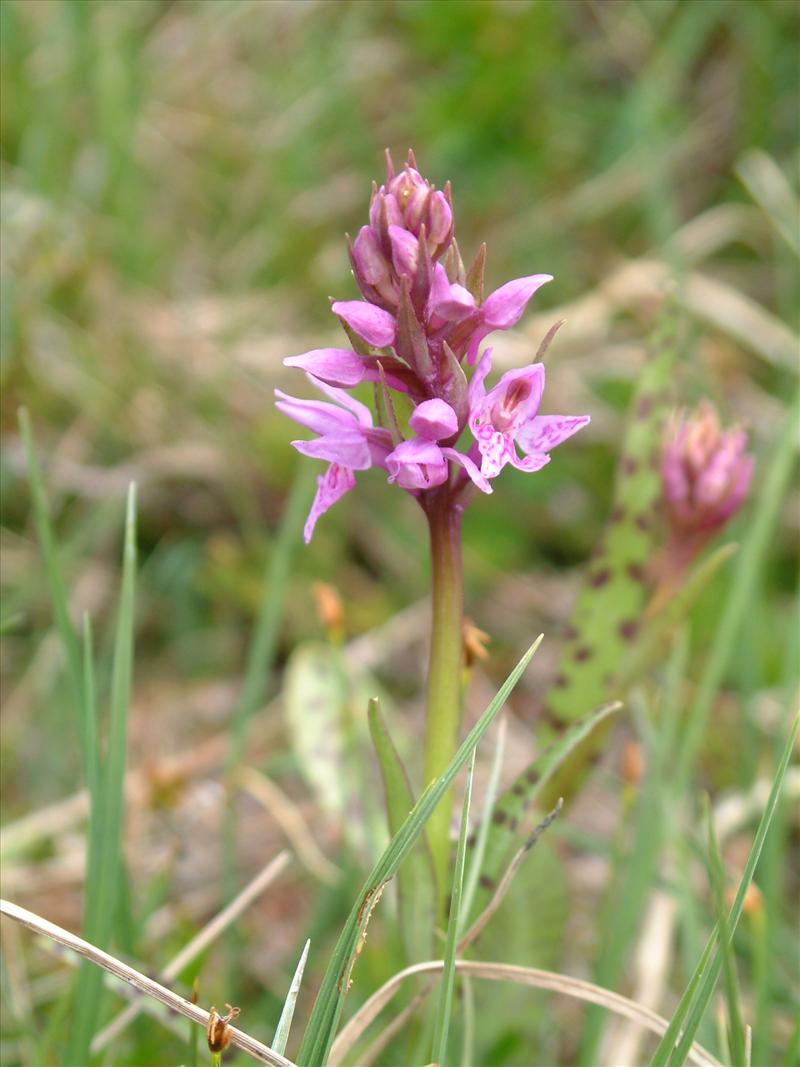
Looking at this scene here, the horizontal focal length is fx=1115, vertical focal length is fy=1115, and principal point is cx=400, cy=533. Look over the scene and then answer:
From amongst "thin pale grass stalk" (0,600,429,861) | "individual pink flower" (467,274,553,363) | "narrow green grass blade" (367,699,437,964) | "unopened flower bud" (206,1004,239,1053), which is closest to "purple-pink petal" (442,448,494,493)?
"individual pink flower" (467,274,553,363)

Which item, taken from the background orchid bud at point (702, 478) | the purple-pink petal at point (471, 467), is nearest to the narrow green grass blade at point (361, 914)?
the purple-pink petal at point (471, 467)

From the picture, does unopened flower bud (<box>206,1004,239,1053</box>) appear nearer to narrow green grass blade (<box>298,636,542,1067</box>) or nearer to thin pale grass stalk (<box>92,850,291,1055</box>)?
narrow green grass blade (<box>298,636,542,1067</box>)

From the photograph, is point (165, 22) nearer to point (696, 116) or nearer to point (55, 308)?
point (55, 308)

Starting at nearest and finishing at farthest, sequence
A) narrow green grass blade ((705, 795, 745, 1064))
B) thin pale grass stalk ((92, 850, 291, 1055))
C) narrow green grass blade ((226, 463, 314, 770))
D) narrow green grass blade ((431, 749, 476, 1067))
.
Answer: narrow green grass blade ((431, 749, 476, 1067)), narrow green grass blade ((705, 795, 745, 1064)), thin pale grass stalk ((92, 850, 291, 1055)), narrow green grass blade ((226, 463, 314, 770))

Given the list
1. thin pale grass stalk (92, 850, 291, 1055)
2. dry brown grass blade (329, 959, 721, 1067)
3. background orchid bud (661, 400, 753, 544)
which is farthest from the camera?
background orchid bud (661, 400, 753, 544)

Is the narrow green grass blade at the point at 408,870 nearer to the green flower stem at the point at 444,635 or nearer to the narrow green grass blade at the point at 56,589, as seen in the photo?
the green flower stem at the point at 444,635

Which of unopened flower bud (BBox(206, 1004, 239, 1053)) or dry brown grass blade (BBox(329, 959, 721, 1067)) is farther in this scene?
dry brown grass blade (BBox(329, 959, 721, 1067))
